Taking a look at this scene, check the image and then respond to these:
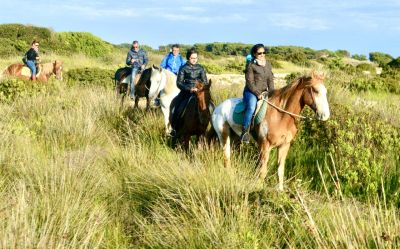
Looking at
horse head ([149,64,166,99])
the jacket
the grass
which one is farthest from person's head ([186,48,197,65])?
the jacket

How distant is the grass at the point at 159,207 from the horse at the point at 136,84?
5.00 metres

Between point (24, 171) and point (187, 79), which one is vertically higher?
point (187, 79)

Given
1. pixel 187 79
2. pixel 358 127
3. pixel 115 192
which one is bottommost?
pixel 115 192

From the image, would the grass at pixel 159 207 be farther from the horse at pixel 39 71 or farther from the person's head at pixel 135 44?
the horse at pixel 39 71

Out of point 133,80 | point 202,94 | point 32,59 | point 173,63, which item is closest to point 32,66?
point 32,59

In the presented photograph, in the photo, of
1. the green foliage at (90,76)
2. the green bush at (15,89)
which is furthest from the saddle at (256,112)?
the green foliage at (90,76)

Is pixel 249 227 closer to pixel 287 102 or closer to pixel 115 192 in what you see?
pixel 115 192

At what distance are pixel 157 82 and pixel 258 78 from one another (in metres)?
4.56

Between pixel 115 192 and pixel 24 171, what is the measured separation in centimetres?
117

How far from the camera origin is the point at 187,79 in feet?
30.8

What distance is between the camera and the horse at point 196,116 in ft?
29.1

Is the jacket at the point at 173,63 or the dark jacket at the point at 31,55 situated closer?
the jacket at the point at 173,63

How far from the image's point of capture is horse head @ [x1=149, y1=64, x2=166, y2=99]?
39.4 feet

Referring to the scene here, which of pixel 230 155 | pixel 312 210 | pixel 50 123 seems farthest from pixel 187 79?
pixel 312 210
